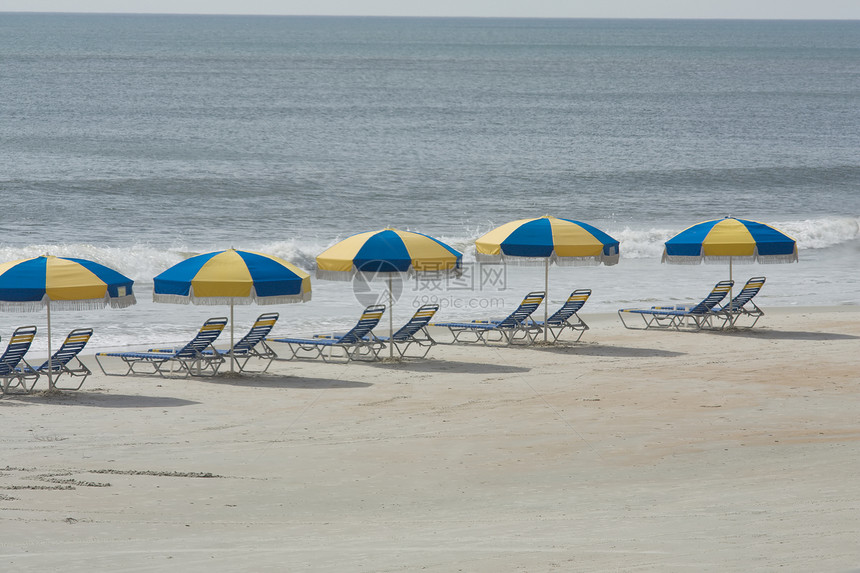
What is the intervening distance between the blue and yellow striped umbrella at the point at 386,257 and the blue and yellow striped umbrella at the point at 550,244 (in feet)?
3.47

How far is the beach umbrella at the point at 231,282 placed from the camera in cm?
1234

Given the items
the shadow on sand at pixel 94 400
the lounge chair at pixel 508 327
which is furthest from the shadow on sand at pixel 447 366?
the shadow on sand at pixel 94 400

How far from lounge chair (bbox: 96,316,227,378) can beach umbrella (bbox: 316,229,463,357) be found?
4.87 ft

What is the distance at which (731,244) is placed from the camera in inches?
612

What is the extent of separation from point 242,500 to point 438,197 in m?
28.8

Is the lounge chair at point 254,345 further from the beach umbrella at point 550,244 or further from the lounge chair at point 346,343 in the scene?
the beach umbrella at point 550,244

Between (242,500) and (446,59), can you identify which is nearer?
(242,500)

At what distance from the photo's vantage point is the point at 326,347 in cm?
1508

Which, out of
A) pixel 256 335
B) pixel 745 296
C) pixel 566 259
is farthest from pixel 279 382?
pixel 745 296

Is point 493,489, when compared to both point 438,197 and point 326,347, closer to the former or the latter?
point 326,347

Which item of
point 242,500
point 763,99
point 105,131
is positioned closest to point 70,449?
point 242,500

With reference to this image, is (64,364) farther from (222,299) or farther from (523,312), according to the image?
(523,312)

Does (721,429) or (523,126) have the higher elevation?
(523,126)

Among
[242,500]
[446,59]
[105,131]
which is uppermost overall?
[446,59]
